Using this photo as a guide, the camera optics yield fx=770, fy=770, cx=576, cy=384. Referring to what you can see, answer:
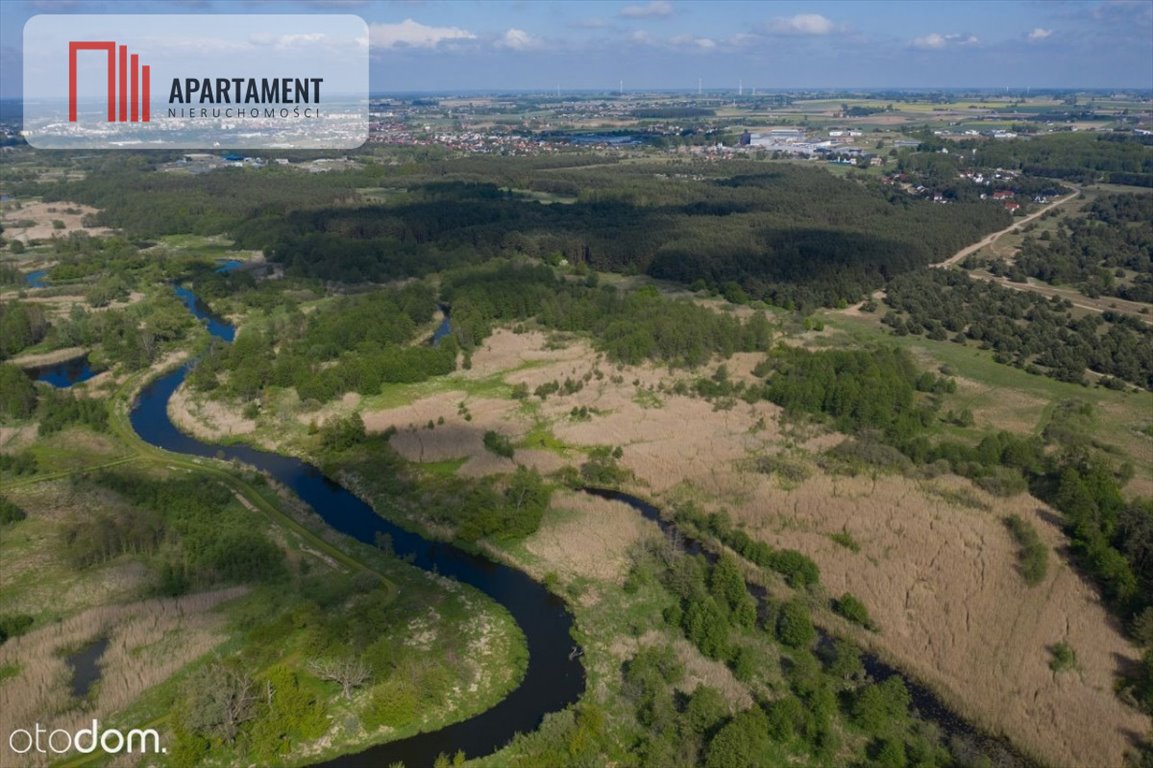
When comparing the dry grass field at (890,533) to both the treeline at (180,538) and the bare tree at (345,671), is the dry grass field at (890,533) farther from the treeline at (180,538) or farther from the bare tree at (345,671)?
the treeline at (180,538)

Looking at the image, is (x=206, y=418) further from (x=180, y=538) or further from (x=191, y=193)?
(x=191, y=193)

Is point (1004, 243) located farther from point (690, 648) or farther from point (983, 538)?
point (690, 648)

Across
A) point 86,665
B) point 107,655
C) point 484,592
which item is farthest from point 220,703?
point 484,592

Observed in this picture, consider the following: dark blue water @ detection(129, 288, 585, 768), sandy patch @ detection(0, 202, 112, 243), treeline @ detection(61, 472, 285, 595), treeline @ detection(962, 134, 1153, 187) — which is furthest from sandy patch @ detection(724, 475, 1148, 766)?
treeline @ detection(962, 134, 1153, 187)

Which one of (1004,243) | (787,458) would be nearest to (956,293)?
(1004,243)

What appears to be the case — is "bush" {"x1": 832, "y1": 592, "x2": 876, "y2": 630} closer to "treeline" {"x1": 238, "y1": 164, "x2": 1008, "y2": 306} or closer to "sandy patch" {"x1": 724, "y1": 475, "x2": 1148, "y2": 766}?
"sandy patch" {"x1": 724, "y1": 475, "x2": 1148, "y2": 766}

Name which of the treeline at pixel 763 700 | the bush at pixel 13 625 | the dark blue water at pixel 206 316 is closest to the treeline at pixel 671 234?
the dark blue water at pixel 206 316
